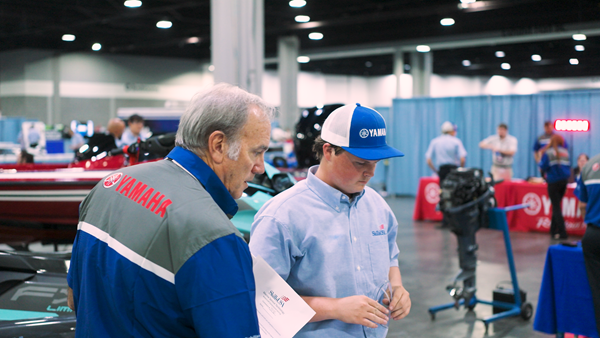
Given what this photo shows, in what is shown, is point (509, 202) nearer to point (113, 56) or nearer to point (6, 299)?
point (6, 299)

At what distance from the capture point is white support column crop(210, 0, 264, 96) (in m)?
6.16

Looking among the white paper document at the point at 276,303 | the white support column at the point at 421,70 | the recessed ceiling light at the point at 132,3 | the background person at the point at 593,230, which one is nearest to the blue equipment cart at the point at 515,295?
the background person at the point at 593,230

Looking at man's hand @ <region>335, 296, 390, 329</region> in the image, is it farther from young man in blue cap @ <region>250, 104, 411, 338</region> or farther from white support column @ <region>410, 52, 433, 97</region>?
white support column @ <region>410, 52, 433, 97</region>

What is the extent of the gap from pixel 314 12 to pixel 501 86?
13391mm

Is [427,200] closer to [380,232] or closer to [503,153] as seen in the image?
[503,153]

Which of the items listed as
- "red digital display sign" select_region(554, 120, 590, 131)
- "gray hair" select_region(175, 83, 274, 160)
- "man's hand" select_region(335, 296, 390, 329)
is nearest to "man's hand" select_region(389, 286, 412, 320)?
"man's hand" select_region(335, 296, 390, 329)

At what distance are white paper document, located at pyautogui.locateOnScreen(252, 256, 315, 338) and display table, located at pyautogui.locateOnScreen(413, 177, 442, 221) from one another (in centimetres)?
831

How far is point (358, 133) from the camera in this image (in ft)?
5.25

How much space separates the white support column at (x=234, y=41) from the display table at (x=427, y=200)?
4267 mm

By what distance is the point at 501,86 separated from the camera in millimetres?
23781

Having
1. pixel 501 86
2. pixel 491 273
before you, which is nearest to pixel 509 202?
pixel 491 273

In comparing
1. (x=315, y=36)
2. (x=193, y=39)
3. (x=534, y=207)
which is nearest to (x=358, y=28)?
(x=315, y=36)

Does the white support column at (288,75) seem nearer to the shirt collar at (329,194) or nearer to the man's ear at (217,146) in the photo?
the shirt collar at (329,194)

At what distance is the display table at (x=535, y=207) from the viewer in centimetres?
788
